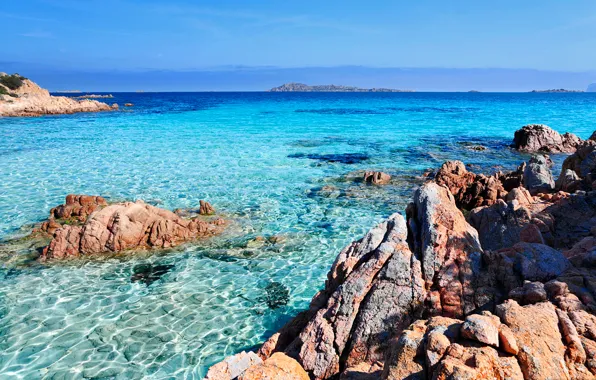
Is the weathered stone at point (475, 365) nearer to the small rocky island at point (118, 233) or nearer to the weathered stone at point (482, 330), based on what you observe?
the weathered stone at point (482, 330)

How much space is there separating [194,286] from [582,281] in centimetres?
853

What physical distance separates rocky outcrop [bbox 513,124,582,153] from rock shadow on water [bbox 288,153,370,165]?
13.5 m

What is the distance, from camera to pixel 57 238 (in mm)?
12484

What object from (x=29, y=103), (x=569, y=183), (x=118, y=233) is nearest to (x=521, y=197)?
(x=569, y=183)

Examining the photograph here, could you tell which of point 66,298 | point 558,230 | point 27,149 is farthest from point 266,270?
point 27,149

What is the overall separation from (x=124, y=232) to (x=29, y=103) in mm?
69118

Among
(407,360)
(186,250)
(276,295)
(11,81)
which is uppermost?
(11,81)

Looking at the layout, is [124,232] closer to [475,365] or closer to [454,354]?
[454,354]

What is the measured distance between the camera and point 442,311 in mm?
6246

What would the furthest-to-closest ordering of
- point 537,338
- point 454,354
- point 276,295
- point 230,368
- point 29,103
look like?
point 29,103
point 276,295
point 230,368
point 537,338
point 454,354

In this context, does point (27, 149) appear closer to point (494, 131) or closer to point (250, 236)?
point (250, 236)

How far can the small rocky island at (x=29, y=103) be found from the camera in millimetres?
65250

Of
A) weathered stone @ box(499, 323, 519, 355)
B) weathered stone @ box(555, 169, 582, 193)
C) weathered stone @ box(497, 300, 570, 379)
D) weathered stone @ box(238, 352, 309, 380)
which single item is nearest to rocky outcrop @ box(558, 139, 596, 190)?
weathered stone @ box(555, 169, 582, 193)

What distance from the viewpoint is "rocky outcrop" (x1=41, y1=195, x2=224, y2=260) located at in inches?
495
